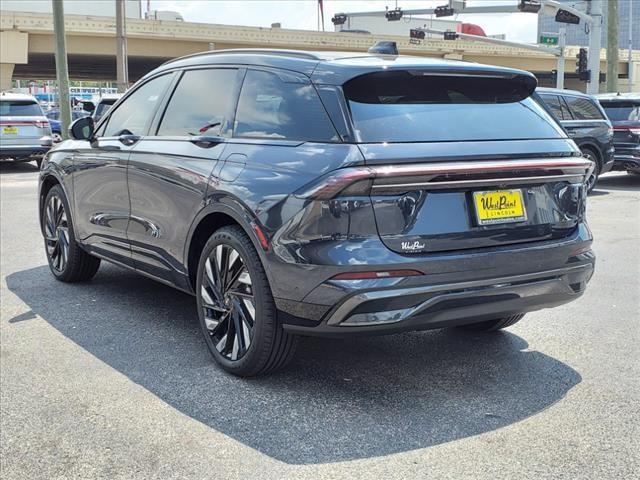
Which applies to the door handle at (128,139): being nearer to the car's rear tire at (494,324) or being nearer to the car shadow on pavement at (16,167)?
the car's rear tire at (494,324)

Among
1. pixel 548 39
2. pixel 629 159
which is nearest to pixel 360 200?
pixel 629 159

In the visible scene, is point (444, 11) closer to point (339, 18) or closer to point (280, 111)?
point (339, 18)

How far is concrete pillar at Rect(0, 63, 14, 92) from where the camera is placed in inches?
1740

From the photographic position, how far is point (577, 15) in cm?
2725

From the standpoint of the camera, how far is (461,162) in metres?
3.64

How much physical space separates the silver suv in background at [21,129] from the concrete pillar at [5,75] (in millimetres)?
27833

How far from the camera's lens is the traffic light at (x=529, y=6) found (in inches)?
1084

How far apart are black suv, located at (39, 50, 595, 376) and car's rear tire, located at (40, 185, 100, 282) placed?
5.94 feet

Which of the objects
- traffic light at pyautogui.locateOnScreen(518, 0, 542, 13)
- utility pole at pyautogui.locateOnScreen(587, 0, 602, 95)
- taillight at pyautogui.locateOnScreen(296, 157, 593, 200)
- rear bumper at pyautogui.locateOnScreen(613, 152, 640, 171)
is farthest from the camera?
traffic light at pyautogui.locateOnScreen(518, 0, 542, 13)

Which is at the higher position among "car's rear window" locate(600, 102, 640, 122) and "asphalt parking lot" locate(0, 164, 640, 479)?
"car's rear window" locate(600, 102, 640, 122)

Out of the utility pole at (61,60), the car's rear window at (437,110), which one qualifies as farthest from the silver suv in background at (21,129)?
the car's rear window at (437,110)

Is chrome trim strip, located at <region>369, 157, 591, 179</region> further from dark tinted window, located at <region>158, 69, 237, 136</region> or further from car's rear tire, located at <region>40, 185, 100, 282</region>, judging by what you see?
car's rear tire, located at <region>40, 185, 100, 282</region>

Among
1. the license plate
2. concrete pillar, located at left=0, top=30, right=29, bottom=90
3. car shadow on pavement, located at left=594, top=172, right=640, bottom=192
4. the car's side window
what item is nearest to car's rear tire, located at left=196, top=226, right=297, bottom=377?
the license plate

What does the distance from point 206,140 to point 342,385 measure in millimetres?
1610
